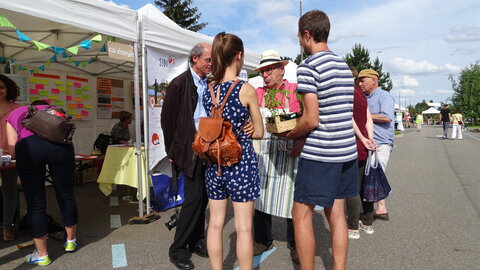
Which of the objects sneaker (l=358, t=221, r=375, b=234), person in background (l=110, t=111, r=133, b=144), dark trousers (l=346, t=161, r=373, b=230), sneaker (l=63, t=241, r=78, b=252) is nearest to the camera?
sneaker (l=63, t=241, r=78, b=252)

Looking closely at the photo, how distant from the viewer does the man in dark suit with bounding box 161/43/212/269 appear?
122 inches

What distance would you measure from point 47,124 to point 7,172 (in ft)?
3.63

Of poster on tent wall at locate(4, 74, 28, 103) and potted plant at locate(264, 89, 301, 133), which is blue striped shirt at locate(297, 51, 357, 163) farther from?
poster on tent wall at locate(4, 74, 28, 103)

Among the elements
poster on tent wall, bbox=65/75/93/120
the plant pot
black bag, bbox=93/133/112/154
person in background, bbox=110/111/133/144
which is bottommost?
black bag, bbox=93/133/112/154

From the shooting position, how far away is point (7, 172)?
371 cm

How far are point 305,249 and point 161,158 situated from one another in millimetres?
2728

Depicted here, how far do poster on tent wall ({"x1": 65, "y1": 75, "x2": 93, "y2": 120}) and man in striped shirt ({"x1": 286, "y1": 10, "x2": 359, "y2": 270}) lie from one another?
237 inches

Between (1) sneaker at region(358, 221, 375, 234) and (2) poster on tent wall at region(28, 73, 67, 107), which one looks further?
(2) poster on tent wall at region(28, 73, 67, 107)

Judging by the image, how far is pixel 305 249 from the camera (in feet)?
7.79

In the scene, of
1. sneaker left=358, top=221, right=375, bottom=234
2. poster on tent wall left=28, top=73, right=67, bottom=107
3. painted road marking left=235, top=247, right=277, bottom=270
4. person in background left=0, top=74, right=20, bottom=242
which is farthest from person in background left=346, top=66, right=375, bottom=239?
poster on tent wall left=28, top=73, right=67, bottom=107

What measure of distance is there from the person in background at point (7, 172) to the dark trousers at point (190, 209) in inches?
73.6

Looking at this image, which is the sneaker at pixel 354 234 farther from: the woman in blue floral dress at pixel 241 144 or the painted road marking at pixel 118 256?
the painted road marking at pixel 118 256

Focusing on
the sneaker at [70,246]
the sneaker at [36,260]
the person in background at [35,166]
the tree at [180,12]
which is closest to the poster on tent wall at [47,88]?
the person in background at [35,166]

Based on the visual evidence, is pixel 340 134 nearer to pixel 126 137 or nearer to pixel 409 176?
pixel 126 137
